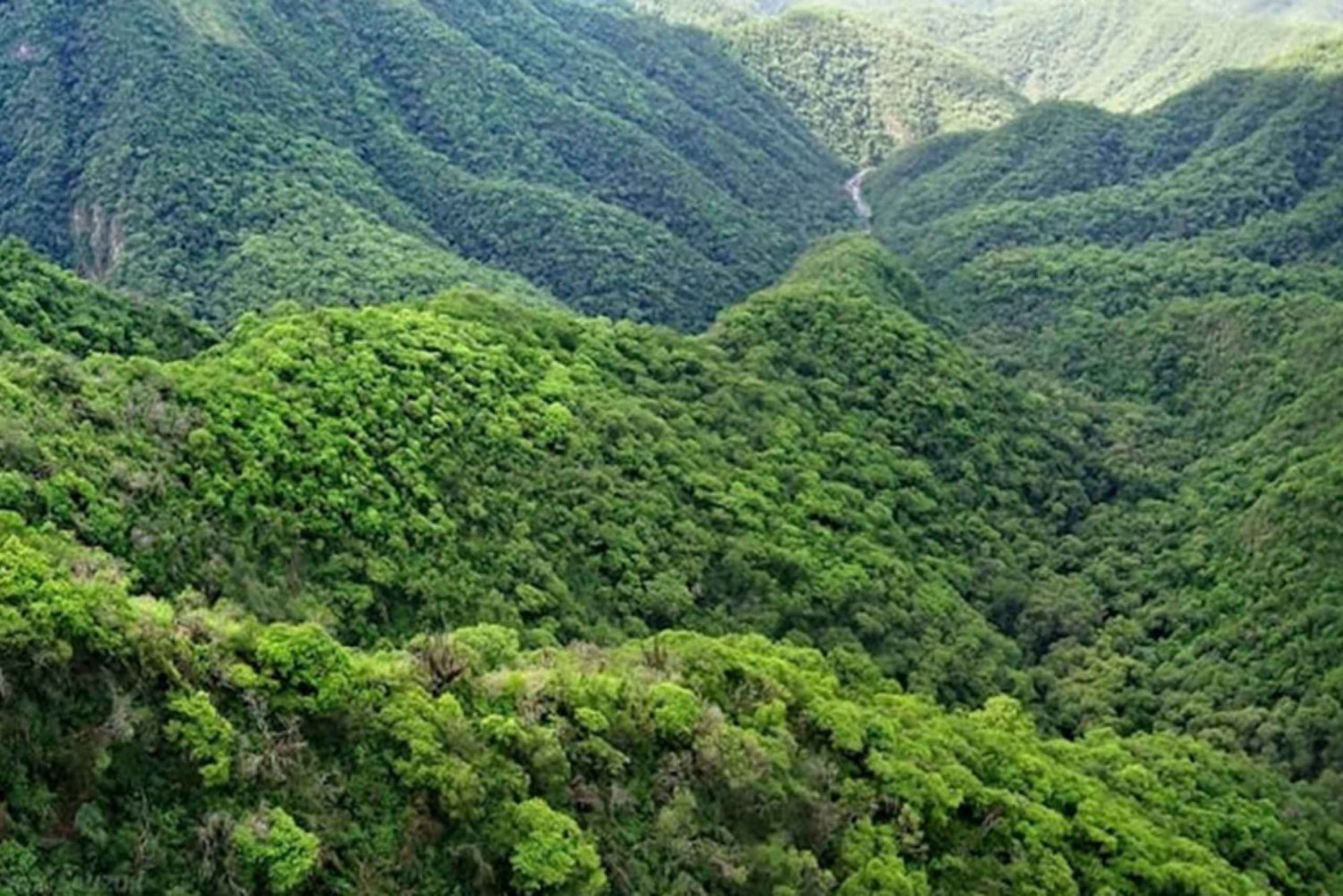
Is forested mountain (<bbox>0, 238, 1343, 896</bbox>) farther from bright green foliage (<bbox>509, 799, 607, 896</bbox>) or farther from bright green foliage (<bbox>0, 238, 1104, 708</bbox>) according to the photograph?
bright green foliage (<bbox>0, 238, 1104, 708</bbox>)

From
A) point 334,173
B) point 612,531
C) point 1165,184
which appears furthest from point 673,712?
point 1165,184

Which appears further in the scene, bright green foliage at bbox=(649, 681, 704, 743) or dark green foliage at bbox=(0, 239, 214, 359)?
dark green foliage at bbox=(0, 239, 214, 359)

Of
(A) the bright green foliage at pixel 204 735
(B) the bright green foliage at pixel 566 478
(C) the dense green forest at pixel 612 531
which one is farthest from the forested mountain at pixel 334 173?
(A) the bright green foliage at pixel 204 735

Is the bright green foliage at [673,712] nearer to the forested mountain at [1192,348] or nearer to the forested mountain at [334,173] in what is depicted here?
the forested mountain at [1192,348]

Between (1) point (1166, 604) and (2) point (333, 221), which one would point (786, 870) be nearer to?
(1) point (1166, 604)

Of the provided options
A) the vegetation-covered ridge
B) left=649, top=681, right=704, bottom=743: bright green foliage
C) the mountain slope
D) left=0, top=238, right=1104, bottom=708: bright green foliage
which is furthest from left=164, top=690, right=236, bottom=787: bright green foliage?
the mountain slope

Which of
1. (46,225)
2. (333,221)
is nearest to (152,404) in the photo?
(333,221)

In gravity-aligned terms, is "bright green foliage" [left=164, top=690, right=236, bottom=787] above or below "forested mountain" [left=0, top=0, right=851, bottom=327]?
above
